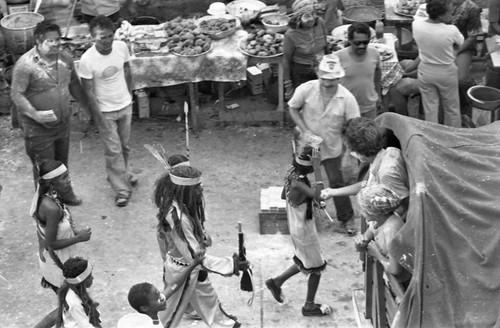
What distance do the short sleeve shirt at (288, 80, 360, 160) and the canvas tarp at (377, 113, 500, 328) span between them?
8.87 feet

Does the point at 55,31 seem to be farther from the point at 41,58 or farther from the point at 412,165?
the point at 412,165

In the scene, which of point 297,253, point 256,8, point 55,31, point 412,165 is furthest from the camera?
point 256,8

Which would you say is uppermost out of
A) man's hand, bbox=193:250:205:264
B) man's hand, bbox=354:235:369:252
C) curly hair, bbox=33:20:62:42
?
curly hair, bbox=33:20:62:42

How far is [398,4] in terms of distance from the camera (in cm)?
1223

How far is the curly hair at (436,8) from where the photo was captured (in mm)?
9820

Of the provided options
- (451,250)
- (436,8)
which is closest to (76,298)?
(451,250)

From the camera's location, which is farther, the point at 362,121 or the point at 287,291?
the point at 287,291

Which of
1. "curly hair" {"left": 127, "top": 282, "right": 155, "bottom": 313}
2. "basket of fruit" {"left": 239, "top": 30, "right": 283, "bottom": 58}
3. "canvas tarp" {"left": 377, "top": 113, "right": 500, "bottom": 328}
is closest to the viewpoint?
"canvas tarp" {"left": 377, "top": 113, "right": 500, "bottom": 328}

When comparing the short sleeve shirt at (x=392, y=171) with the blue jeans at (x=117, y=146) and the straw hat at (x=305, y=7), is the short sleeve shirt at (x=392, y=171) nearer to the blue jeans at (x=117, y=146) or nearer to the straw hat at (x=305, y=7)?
the blue jeans at (x=117, y=146)

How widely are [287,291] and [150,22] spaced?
536cm

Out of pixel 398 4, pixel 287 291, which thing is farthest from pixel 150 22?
pixel 287 291

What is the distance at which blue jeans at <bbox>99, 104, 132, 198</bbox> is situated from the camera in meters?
9.68

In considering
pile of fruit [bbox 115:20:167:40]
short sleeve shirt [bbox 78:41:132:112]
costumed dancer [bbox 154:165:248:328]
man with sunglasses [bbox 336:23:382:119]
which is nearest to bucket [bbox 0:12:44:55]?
pile of fruit [bbox 115:20:167:40]

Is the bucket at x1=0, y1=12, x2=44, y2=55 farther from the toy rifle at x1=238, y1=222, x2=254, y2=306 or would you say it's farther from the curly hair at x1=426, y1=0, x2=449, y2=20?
the toy rifle at x1=238, y1=222, x2=254, y2=306
